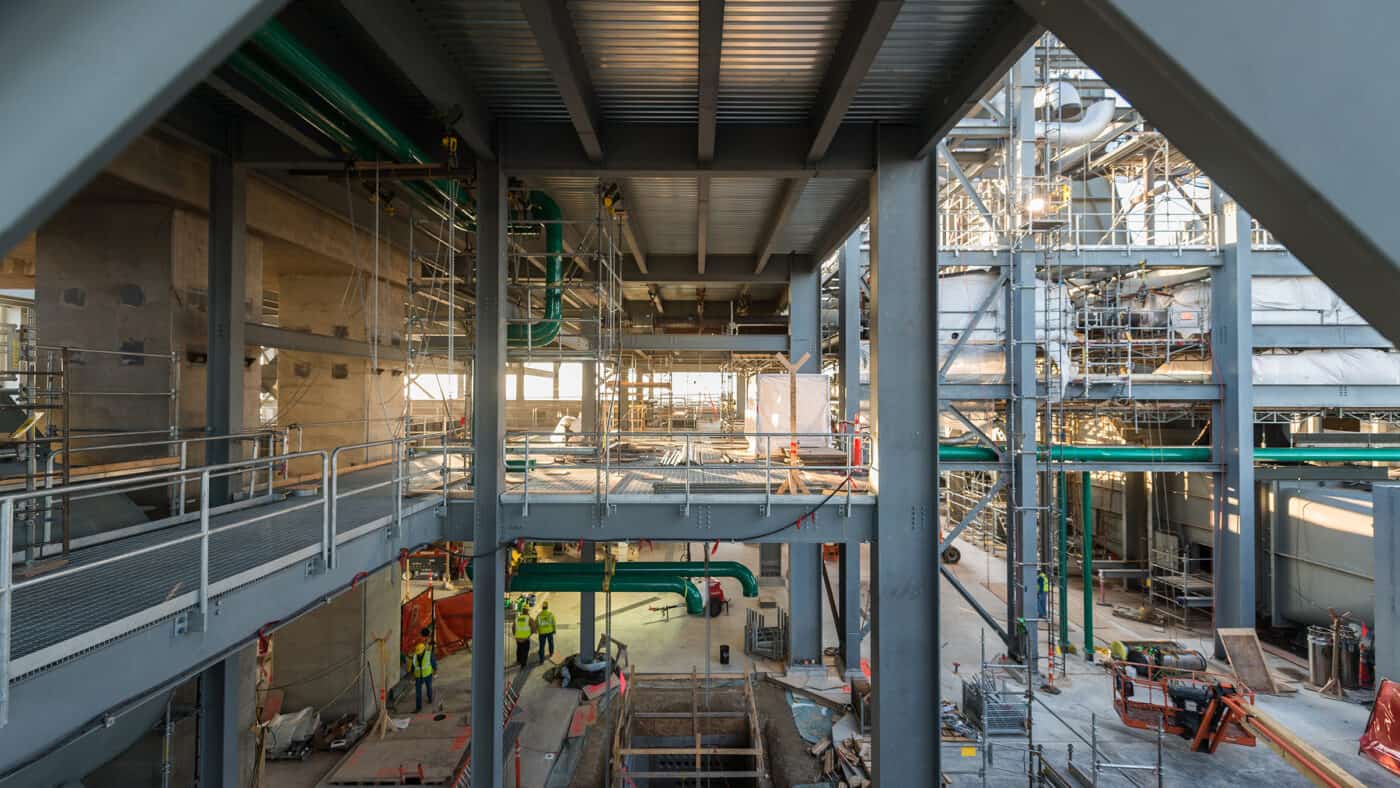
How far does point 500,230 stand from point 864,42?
3.92 m

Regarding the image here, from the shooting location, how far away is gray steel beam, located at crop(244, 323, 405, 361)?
6.67 m

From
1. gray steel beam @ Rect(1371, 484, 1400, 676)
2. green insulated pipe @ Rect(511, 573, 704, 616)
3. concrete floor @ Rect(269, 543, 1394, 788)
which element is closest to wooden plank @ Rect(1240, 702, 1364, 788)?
concrete floor @ Rect(269, 543, 1394, 788)

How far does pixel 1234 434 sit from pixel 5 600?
55.3ft

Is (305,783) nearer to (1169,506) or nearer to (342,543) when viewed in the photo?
(342,543)

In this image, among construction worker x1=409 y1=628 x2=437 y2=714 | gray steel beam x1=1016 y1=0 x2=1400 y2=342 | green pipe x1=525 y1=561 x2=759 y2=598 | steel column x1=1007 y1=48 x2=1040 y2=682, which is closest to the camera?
gray steel beam x1=1016 y1=0 x2=1400 y2=342

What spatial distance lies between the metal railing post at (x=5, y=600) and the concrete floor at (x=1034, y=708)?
682 centimetres

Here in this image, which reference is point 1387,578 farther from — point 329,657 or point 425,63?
point 329,657

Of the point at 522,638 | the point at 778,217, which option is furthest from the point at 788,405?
the point at 522,638

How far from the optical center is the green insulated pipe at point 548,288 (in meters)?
7.97

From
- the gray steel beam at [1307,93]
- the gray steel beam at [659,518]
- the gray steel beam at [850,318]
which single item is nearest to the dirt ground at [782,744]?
the gray steel beam at [659,518]

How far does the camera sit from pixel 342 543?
4.70 m

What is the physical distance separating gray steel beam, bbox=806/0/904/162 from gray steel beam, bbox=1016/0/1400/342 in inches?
125

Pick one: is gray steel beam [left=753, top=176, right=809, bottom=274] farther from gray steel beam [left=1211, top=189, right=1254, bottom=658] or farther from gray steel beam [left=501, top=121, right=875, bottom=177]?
gray steel beam [left=1211, top=189, right=1254, bottom=658]

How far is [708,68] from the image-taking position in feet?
15.1
